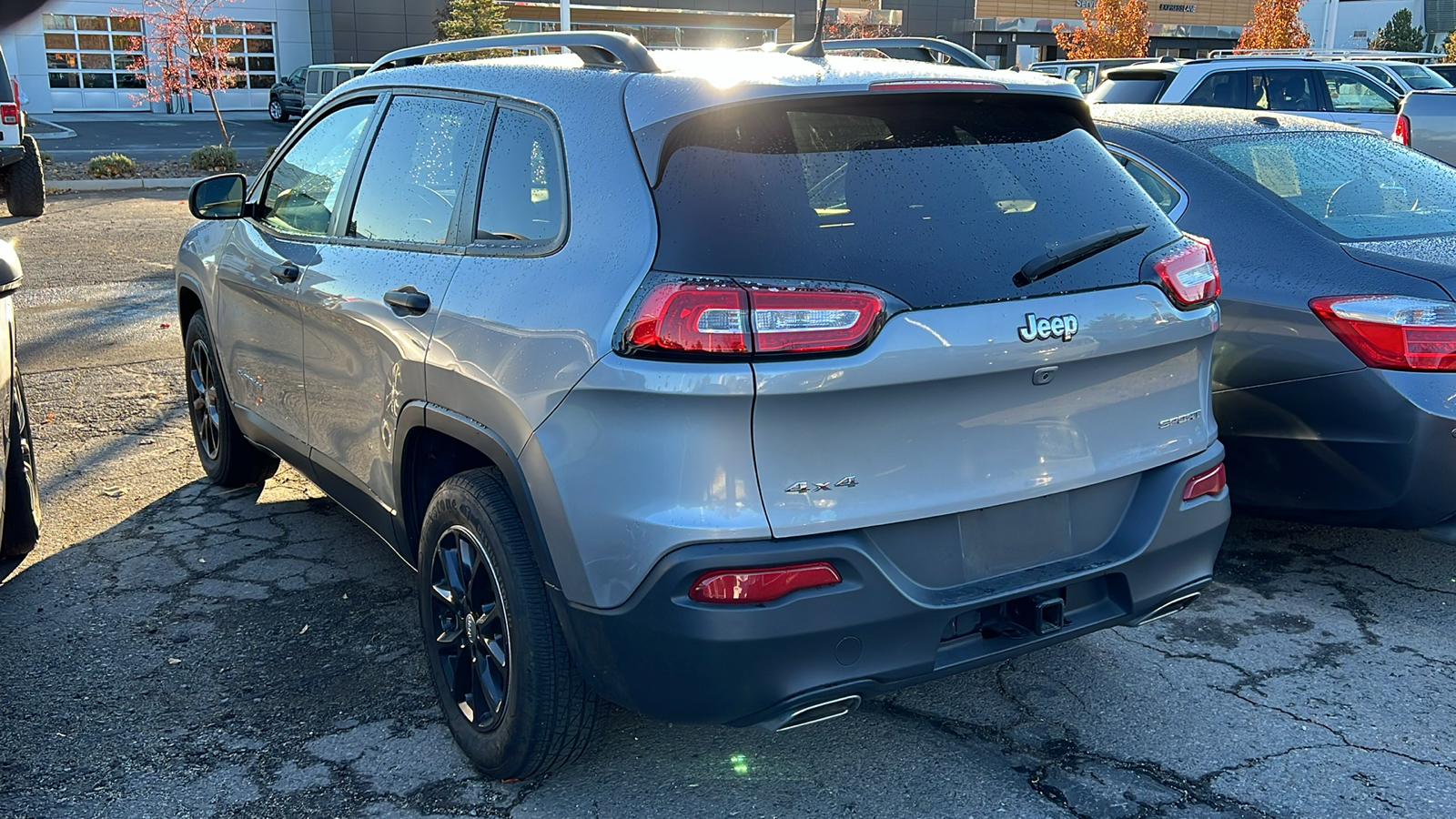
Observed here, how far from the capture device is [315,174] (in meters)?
4.16

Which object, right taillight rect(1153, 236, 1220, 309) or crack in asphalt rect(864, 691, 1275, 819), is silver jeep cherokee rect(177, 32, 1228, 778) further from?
crack in asphalt rect(864, 691, 1275, 819)

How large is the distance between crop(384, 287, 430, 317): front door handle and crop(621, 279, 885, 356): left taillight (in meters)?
0.89

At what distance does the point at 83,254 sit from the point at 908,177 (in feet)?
35.8

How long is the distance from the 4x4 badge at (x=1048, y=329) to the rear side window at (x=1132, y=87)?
30.4 feet

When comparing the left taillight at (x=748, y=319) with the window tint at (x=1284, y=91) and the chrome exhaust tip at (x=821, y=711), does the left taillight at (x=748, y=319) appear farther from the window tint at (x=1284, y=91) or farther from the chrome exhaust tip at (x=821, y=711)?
the window tint at (x=1284, y=91)

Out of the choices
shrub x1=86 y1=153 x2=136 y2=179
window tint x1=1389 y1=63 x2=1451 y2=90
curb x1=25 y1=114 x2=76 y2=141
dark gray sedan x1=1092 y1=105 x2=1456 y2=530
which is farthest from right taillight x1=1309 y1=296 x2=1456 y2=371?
curb x1=25 y1=114 x2=76 y2=141

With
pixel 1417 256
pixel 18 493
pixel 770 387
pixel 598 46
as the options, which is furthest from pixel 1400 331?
pixel 18 493

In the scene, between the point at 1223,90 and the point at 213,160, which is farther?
the point at 213,160

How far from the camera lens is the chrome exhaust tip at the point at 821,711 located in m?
2.57

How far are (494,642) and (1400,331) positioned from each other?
297cm

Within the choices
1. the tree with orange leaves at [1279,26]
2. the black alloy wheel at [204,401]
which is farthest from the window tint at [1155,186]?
the tree with orange leaves at [1279,26]

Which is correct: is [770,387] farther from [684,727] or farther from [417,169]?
[417,169]

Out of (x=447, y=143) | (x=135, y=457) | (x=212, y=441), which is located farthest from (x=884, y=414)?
(x=135, y=457)

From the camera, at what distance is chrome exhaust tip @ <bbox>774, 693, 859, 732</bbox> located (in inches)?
101
